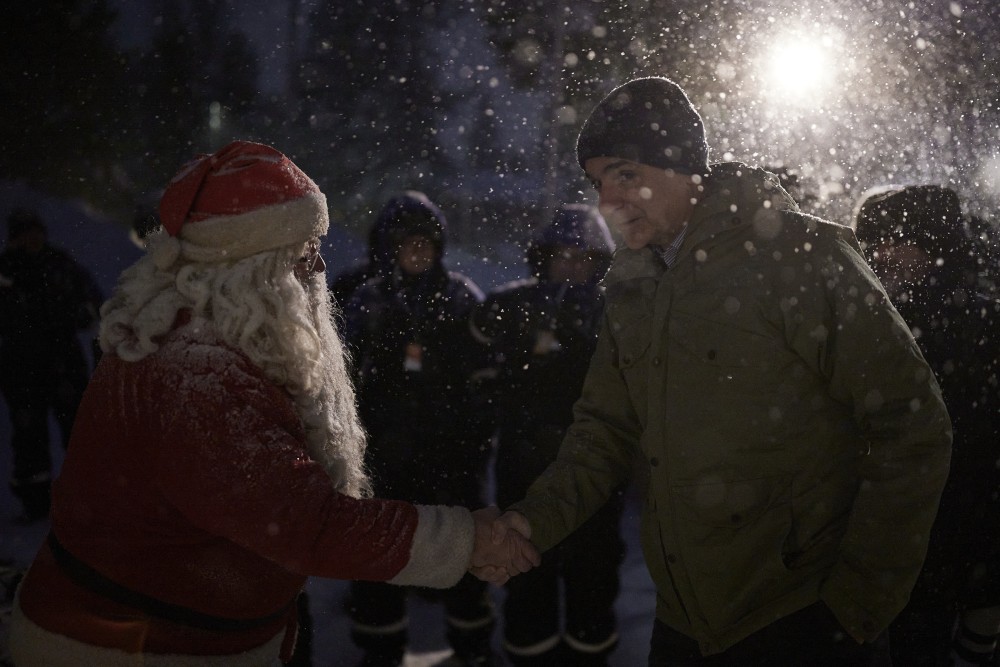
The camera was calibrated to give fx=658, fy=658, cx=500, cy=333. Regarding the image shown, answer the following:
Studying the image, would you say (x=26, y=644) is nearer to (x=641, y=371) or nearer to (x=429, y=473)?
(x=641, y=371)

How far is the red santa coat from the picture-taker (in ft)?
4.12

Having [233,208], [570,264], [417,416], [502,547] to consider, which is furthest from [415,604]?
[233,208]

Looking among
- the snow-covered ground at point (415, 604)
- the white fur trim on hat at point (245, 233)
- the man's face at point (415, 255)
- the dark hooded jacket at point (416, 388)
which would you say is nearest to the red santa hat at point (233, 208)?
the white fur trim on hat at point (245, 233)

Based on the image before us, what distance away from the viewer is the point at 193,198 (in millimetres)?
1483

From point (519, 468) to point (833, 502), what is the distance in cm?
178

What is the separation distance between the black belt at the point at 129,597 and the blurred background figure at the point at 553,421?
192cm

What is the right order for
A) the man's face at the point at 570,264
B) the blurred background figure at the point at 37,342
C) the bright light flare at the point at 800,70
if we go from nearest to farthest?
the man's face at the point at 570,264, the blurred background figure at the point at 37,342, the bright light flare at the point at 800,70

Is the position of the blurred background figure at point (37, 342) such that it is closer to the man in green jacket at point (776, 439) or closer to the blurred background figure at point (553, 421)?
the blurred background figure at point (553, 421)

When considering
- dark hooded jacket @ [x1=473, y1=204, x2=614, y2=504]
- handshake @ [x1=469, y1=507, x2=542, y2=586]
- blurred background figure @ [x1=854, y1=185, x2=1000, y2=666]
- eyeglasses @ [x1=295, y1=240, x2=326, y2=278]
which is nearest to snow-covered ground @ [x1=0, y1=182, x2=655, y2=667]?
dark hooded jacket @ [x1=473, y1=204, x2=614, y2=504]

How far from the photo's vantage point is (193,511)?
1277mm

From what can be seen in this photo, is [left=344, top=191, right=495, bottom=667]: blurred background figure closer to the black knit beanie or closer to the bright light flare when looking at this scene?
the black knit beanie

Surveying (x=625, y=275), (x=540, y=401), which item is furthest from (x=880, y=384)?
(x=540, y=401)

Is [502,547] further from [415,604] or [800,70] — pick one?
[800,70]

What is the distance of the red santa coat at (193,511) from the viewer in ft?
4.12
